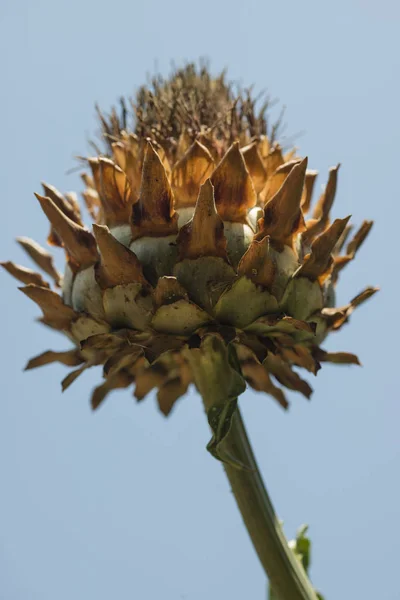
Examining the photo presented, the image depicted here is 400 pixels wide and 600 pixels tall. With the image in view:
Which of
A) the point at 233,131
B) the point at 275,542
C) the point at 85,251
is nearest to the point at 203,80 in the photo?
the point at 233,131

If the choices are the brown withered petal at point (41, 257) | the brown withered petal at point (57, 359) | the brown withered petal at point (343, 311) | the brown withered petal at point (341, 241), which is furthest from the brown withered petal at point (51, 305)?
the brown withered petal at point (341, 241)

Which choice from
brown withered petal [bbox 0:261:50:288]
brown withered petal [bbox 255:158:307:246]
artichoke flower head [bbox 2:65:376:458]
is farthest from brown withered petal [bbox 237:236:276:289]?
brown withered petal [bbox 0:261:50:288]

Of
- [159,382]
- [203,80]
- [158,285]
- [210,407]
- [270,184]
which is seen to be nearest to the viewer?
[158,285]

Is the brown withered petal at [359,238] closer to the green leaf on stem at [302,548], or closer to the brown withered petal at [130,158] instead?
the brown withered petal at [130,158]

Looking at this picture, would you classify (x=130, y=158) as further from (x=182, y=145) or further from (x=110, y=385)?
(x=110, y=385)

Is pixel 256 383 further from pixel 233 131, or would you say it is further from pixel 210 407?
pixel 233 131

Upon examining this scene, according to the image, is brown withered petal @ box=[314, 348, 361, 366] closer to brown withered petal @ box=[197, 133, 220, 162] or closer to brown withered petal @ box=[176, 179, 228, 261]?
brown withered petal @ box=[176, 179, 228, 261]
